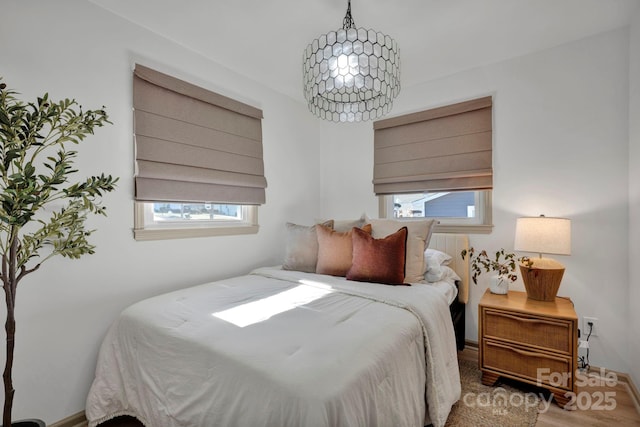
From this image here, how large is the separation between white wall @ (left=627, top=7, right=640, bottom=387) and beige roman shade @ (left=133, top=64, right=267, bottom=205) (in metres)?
2.73

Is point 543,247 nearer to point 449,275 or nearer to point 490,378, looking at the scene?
point 449,275

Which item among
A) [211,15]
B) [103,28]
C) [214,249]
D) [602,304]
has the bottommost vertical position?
[602,304]

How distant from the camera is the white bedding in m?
0.97

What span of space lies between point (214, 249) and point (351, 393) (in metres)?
1.84

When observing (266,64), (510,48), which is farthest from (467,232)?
(266,64)

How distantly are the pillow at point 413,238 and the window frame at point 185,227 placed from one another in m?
1.14

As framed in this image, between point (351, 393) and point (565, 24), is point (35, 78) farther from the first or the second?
point (565, 24)

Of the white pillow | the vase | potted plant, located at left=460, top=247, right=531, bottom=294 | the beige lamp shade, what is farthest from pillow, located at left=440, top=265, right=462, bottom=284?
the beige lamp shade

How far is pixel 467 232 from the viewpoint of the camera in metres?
2.62

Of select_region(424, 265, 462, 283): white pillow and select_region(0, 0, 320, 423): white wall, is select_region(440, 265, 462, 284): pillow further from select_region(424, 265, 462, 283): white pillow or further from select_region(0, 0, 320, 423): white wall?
select_region(0, 0, 320, 423): white wall

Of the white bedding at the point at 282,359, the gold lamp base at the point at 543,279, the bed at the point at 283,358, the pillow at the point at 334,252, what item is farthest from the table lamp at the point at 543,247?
the pillow at the point at 334,252

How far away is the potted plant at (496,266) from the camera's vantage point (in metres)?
2.25

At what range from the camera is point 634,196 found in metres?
1.96

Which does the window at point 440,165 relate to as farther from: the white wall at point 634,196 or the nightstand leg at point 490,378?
the nightstand leg at point 490,378
